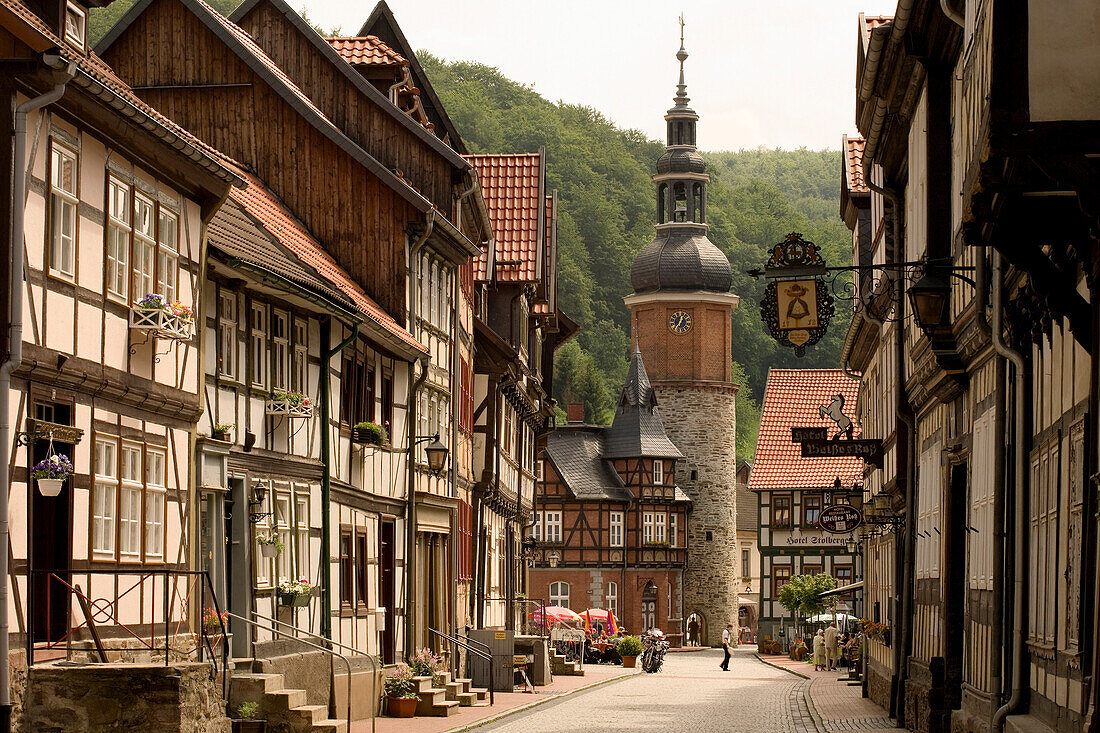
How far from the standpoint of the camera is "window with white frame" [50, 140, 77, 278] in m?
13.8

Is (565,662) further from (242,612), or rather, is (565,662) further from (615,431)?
(615,431)

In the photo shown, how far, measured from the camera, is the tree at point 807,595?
A: 60.2 m

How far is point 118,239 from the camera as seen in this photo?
50.2ft

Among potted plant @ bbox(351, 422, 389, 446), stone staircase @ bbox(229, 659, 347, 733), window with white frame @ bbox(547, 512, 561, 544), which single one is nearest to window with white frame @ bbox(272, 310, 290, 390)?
potted plant @ bbox(351, 422, 389, 446)

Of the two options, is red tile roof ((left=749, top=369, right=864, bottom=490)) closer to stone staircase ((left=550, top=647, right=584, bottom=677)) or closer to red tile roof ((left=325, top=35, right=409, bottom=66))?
stone staircase ((left=550, top=647, right=584, bottom=677))

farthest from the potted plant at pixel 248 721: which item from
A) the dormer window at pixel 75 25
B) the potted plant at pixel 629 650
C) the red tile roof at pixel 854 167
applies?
the potted plant at pixel 629 650

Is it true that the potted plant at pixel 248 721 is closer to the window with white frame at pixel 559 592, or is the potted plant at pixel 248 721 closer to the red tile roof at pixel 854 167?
the red tile roof at pixel 854 167

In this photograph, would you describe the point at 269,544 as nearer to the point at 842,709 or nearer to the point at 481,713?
the point at 481,713

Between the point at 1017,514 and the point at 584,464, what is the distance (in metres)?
64.9

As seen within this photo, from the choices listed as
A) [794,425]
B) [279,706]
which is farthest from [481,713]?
[794,425]

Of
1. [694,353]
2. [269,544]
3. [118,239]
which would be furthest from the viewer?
[694,353]

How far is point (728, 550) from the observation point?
8188 centimetres

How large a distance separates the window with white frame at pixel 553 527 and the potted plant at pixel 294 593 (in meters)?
56.2

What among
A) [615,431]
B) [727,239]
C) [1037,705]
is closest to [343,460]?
[1037,705]
